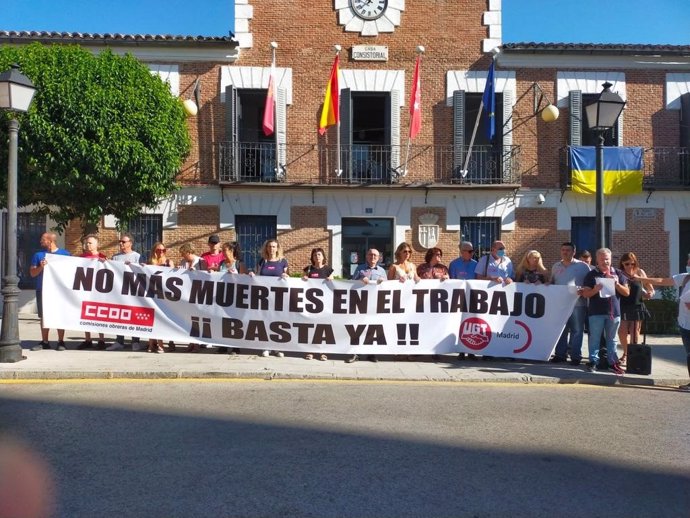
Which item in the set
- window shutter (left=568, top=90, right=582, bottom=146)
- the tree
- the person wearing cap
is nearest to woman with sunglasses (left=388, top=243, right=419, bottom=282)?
the person wearing cap

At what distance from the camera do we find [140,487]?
3.85 metres

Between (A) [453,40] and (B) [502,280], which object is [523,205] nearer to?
(A) [453,40]

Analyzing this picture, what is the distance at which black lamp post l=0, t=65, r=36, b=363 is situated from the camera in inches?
313

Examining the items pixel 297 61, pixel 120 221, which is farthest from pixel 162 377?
pixel 297 61

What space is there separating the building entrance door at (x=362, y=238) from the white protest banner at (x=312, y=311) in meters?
7.38

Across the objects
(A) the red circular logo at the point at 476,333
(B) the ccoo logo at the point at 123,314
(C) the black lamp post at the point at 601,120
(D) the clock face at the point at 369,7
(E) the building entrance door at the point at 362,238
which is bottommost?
(A) the red circular logo at the point at 476,333

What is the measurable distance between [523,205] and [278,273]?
31.1ft

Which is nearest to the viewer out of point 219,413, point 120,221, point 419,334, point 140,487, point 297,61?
point 140,487

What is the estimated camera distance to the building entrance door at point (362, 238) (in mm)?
16203

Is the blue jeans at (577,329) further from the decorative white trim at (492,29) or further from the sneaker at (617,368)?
the decorative white trim at (492,29)

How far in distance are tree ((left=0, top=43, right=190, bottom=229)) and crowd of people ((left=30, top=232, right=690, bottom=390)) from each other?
369 centimetres

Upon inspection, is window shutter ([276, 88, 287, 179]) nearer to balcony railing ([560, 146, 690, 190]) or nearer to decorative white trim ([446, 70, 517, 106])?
decorative white trim ([446, 70, 517, 106])

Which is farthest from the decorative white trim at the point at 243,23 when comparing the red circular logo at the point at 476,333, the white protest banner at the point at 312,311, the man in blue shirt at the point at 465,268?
the red circular logo at the point at 476,333

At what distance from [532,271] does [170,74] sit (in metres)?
11.4
